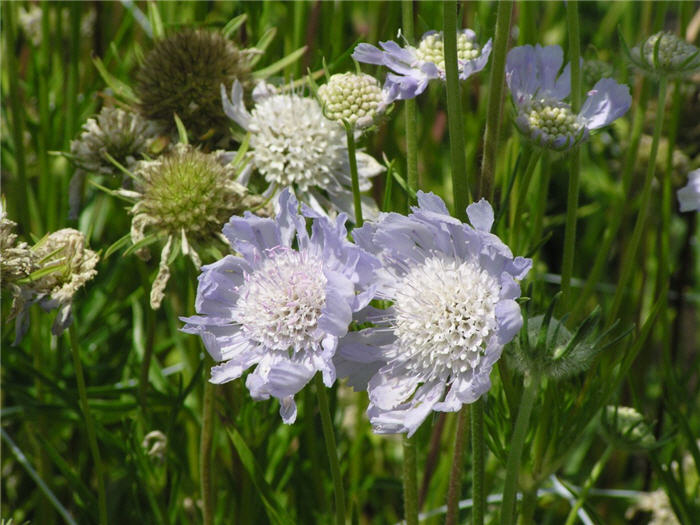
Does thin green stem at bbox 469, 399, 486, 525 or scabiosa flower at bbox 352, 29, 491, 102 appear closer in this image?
thin green stem at bbox 469, 399, 486, 525

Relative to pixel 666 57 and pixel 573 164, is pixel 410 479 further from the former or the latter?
pixel 666 57

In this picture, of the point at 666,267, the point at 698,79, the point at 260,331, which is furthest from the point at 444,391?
the point at 698,79

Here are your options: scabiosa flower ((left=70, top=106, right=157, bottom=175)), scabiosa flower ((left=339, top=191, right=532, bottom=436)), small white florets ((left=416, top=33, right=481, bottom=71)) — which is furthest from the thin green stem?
scabiosa flower ((left=70, top=106, right=157, bottom=175))

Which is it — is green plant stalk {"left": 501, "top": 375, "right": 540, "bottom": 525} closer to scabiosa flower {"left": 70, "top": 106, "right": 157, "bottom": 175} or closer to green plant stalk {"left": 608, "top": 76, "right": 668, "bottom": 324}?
green plant stalk {"left": 608, "top": 76, "right": 668, "bottom": 324}

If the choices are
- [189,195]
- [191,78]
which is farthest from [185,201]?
[191,78]

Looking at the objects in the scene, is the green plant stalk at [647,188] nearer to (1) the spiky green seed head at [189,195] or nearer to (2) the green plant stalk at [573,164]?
(2) the green plant stalk at [573,164]
